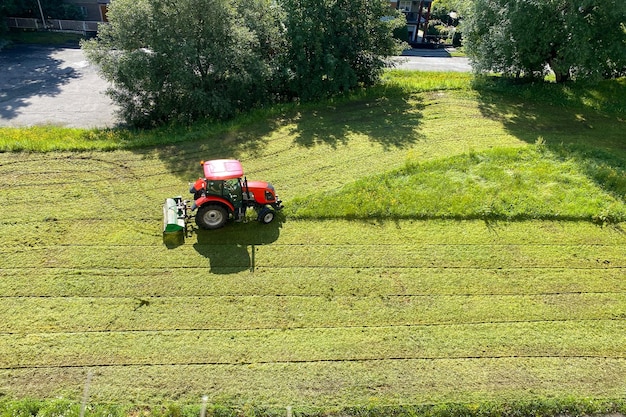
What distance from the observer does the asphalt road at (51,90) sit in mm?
19391

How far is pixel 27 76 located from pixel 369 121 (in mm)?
19492

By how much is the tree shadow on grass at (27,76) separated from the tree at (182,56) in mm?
6125

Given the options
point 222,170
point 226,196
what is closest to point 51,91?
point 222,170

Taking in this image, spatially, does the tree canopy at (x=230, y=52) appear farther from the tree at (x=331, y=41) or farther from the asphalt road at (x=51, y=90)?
the asphalt road at (x=51, y=90)

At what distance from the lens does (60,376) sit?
25.1 ft

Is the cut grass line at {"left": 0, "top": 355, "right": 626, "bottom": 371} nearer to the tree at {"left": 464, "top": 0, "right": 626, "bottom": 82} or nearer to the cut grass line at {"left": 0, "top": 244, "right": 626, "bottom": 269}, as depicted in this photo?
the cut grass line at {"left": 0, "top": 244, "right": 626, "bottom": 269}

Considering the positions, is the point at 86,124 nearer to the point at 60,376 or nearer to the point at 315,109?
the point at 315,109

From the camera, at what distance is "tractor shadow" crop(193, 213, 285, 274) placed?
1039cm

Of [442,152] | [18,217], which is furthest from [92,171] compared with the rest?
[442,152]

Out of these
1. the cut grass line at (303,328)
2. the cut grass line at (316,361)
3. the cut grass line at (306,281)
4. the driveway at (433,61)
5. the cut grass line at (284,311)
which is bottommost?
the cut grass line at (316,361)

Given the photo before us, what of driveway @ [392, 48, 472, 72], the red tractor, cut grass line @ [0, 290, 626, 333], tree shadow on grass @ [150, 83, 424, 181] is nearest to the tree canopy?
tree shadow on grass @ [150, 83, 424, 181]

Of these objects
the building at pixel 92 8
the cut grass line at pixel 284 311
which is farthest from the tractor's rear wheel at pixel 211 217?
the building at pixel 92 8

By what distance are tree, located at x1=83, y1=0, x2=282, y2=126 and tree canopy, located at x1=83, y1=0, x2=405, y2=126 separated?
0.04m

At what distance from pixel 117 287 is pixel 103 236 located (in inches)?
84.5
